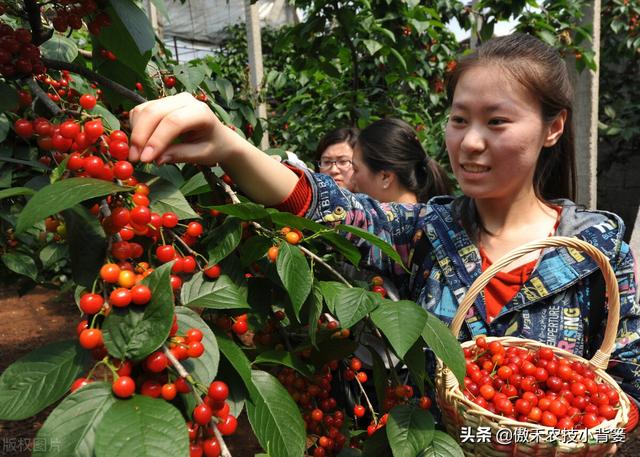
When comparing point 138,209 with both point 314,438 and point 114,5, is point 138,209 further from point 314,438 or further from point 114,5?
point 314,438

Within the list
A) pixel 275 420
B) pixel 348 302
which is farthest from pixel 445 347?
pixel 275 420

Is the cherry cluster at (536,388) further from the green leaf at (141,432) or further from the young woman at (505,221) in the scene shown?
the green leaf at (141,432)

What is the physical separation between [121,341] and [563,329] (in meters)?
1.11

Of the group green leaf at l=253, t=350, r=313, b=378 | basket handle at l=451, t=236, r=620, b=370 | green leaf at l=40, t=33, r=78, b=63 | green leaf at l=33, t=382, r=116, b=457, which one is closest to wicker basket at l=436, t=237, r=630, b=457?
basket handle at l=451, t=236, r=620, b=370

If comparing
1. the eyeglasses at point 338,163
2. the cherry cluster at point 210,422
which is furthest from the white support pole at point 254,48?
the cherry cluster at point 210,422

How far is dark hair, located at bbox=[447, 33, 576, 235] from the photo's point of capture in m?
1.30

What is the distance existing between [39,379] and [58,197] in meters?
0.20

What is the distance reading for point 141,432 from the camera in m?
0.51

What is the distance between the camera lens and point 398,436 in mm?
739

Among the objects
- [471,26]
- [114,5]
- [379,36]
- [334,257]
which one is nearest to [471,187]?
[334,257]

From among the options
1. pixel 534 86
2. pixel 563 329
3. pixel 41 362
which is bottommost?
pixel 563 329

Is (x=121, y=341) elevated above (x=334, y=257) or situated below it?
above

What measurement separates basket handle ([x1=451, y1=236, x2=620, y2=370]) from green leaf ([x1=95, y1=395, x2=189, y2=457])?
2.26 ft

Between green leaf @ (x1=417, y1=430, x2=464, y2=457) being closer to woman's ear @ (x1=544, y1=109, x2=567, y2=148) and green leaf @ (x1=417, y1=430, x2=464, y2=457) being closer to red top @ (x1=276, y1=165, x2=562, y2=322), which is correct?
red top @ (x1=276, y1=165, x2=562, y2=322)
